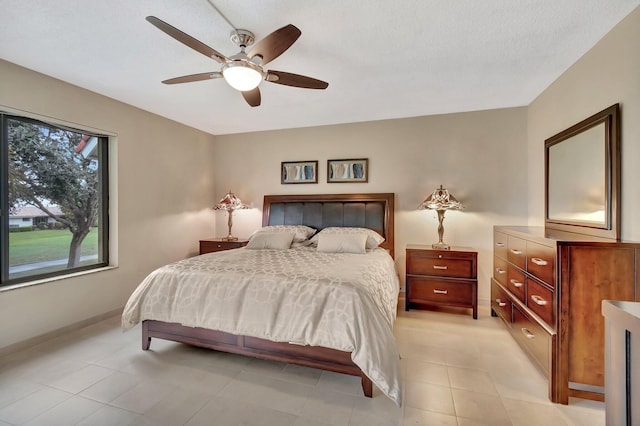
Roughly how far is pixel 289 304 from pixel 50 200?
8.75 feet

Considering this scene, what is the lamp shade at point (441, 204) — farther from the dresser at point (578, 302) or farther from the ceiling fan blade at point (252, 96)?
the ceiling fan blade at point (252, 96)

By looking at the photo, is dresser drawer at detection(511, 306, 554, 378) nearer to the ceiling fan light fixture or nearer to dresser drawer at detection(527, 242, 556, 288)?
dresser drawer at detection(527, 242, 556, 288)

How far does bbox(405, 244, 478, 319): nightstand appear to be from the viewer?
3.10 meters

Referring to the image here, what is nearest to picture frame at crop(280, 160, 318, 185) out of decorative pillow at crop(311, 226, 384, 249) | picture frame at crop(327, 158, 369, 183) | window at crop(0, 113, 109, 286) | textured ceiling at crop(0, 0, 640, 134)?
picture frame at crop(327, 158, 369, 183)

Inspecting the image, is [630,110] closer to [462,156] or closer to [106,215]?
[462,156]

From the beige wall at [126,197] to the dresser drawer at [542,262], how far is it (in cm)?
407

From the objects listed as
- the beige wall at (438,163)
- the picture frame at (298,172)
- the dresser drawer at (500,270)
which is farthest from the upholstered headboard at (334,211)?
the dresser drawer at (500,270)

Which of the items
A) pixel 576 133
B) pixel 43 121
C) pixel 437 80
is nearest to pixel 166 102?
pixel 43 121

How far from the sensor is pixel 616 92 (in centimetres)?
190

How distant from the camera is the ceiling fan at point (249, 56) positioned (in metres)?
1.58

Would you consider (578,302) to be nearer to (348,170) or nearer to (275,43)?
(275,43)

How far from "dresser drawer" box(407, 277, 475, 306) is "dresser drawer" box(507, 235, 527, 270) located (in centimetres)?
66

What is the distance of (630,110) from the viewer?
1788mm

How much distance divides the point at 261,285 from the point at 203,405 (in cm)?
79
